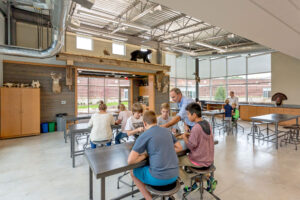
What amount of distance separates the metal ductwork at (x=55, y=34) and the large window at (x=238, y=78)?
1077 centimetres

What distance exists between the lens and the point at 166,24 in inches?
318

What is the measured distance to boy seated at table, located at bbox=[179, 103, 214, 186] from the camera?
2033 mm

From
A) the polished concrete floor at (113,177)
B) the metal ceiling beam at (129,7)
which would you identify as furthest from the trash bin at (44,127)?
the metal ceiling beam at (129,7)

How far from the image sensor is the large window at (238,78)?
1013cm

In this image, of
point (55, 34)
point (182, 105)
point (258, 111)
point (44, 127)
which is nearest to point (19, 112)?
point (44, 127)

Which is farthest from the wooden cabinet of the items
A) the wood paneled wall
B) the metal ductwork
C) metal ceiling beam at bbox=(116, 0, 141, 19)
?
metal ceiling beam at bbox=(116, 0, 141, 19)

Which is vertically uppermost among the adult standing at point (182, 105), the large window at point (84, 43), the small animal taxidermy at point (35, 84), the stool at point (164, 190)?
the large window at point (84, 43)

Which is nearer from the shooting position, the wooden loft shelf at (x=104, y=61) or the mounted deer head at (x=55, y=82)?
the wooden loft shelf at (x=104, y=61)

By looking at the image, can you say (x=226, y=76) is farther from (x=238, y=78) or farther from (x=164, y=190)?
(x=164, y=190)

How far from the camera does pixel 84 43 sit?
8898 millimetres

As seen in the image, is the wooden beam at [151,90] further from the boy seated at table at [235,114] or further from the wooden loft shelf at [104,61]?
the boy seated at table at [235,114]

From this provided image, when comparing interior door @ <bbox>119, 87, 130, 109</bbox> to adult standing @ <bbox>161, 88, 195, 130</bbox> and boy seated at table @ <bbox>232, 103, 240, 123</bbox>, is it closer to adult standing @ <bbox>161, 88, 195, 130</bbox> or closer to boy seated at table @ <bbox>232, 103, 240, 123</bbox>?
boy seated at table @ <bbox>232, 103, 240, 123</bbox>

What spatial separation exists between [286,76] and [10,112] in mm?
12861

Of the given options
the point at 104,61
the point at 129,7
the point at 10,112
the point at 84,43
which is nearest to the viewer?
the point at 10,112
